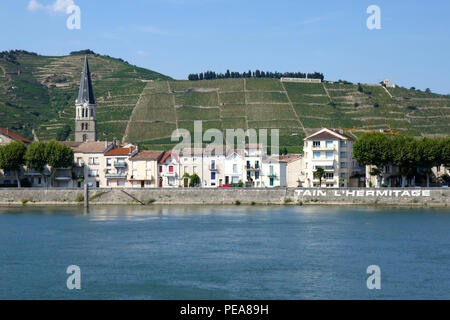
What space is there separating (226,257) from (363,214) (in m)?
23.7

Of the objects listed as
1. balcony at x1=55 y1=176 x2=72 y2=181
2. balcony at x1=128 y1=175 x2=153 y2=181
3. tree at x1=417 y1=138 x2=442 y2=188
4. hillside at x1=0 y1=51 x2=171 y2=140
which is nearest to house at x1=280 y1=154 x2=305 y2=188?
tree at x1=417 y1=138 x2=442 y2=188

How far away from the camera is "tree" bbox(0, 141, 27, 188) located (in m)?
76.9

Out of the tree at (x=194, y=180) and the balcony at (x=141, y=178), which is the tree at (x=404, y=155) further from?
the balcony at (x=141, y=178)

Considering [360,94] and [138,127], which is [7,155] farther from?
[360,94]

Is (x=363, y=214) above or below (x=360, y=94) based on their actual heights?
below

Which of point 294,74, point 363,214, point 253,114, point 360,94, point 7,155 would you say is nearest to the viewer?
point 363,214

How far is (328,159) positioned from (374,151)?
667 centimetres

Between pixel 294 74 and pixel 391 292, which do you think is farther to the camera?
pixel 294 74

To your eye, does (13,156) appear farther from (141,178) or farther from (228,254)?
(228,254)

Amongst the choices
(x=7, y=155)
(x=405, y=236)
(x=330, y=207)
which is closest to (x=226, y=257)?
(x=405, y=236)

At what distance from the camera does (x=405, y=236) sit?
45.3 metres

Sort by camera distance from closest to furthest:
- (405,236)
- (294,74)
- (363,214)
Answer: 1. (405,236)
2. (363,214)
3. (294,74)

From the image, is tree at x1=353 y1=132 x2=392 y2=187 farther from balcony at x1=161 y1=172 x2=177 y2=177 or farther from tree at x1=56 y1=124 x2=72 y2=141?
tree at x1=56 y1=124 x2=72 y2=141
